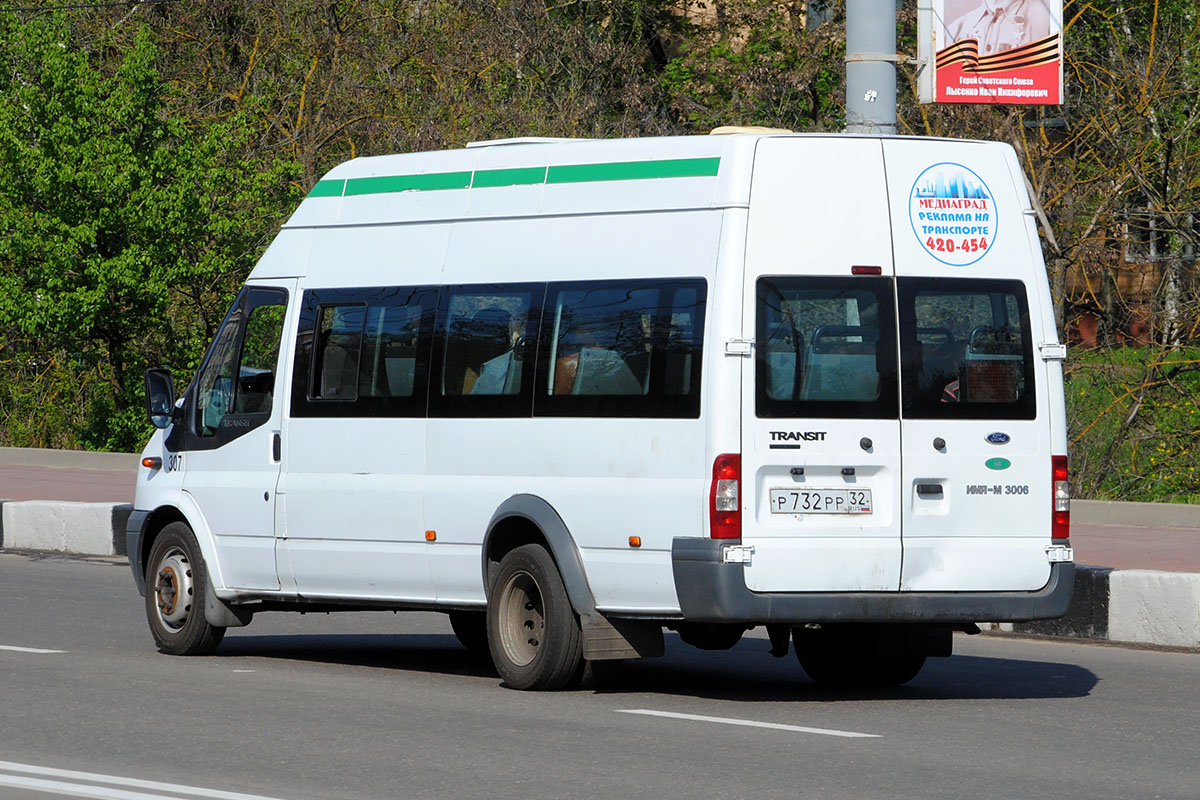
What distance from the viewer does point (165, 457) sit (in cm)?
1155

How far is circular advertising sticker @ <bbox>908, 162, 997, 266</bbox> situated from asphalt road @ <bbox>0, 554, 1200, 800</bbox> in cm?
214

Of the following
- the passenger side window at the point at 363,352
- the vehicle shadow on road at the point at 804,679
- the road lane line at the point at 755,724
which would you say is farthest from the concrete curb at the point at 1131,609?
the passenger side window at the point at 363,352

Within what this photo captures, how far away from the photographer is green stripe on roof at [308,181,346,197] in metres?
10.9

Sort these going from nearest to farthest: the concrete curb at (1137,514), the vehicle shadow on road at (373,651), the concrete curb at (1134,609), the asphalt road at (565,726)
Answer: the asphalt road at (565,726) < the vehicle shadow on road at (373,651) < the concrete curb at (1134,609) < the concrete curb at (1137,514)

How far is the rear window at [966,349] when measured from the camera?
361 inches

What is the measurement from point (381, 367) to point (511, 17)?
21053mm

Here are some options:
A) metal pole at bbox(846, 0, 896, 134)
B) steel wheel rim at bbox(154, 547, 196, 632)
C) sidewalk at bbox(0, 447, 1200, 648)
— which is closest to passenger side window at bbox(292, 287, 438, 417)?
steel wheel rim at bbox(154, 547, 196, 632)

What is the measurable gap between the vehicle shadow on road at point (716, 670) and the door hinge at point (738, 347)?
71.7 inches

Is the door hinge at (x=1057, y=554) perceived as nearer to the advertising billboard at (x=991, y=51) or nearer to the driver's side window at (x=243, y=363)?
the driver's side window at (x=243, y=363)

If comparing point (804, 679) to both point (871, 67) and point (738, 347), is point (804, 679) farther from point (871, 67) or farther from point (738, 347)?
point (871, 67)

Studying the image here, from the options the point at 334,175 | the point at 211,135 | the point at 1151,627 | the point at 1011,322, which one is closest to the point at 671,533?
the point at 1011,322

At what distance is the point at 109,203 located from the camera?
25.4m

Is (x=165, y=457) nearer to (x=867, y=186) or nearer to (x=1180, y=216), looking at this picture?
(x=867, y=186)

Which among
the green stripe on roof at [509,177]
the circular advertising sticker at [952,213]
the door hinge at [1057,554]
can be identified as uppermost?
the green stripe on roof at [509,177]
